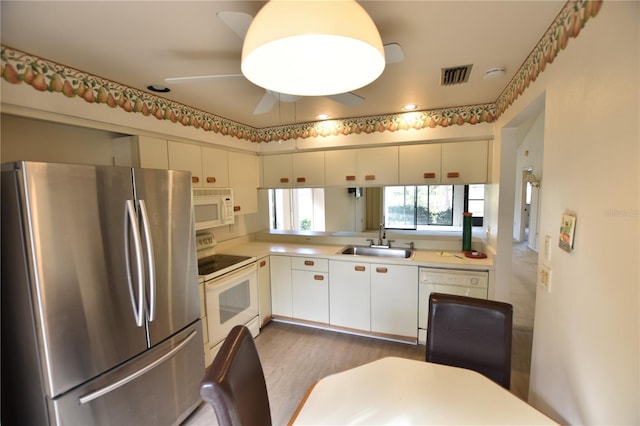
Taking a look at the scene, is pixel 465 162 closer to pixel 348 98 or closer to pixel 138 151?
pixel 348 98

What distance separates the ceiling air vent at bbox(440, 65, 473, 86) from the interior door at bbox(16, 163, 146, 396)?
7.00 ft

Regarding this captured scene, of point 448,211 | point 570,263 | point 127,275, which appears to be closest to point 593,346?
point 570,263

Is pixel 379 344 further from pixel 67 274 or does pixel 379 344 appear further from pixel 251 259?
pixel 67 274

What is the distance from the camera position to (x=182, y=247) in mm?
1885

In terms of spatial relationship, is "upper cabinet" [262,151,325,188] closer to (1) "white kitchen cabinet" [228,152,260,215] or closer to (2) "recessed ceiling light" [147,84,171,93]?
(1) "white kitchen cabinet" [228,152,260,215]

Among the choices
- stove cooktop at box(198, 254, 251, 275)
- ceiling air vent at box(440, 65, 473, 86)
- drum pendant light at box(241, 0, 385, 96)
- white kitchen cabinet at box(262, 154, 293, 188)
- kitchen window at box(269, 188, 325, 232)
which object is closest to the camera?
drum pendant light at box(241, 0, 385, 96)

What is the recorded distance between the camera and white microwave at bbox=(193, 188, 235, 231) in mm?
2564

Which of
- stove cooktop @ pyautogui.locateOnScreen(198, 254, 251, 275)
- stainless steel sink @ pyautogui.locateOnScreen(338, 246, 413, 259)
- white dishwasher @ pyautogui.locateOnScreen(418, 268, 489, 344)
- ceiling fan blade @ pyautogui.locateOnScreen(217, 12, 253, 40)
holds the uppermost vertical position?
ceiling fan blade @ pyautogui.locateOnScreen(217, 12, 253, 40)

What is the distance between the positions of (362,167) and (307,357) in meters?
2.01

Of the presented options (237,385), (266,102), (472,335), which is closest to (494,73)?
(266,102)

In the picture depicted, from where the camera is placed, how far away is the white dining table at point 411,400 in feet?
3.27

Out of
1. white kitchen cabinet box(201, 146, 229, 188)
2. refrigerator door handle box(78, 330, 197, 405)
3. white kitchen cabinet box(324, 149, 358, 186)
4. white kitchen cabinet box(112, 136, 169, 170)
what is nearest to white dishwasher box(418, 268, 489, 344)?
white kitchen cabinet box(324, 149, 358, 186)

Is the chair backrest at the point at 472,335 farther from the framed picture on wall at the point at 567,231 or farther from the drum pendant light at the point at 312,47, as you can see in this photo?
the drum pendant light at the point at 312,47

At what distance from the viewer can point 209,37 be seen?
149cm
